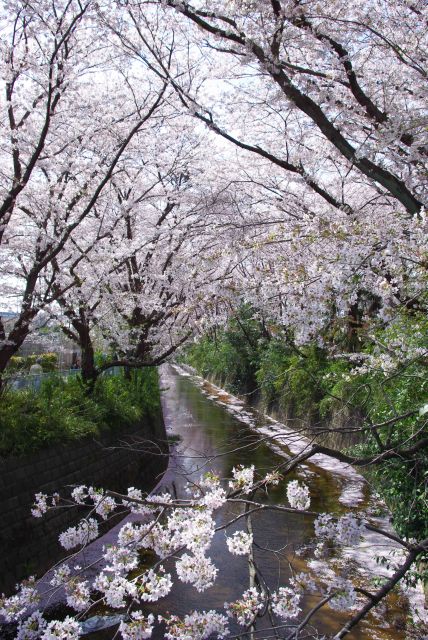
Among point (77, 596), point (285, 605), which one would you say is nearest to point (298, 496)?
point (285, 605)

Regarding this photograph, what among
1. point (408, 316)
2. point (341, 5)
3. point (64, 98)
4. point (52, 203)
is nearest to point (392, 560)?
point (408, 316)

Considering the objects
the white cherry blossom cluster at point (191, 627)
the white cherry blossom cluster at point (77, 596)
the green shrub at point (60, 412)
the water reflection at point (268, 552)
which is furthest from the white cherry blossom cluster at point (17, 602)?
the green shrub at point (60, 412)

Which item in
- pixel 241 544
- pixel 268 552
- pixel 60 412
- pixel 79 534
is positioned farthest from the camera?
pixel 60 412

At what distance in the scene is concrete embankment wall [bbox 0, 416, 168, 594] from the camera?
623cm

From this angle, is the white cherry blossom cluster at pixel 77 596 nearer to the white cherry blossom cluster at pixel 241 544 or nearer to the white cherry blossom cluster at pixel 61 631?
the white cherry blossom cluster at pixel 61 631

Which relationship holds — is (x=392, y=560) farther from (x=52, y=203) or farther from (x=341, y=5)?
(x=52, y=203)

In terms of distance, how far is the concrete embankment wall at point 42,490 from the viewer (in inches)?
245

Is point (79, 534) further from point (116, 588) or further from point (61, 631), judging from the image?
point (61, 631)

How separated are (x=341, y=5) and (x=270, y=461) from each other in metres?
9.77

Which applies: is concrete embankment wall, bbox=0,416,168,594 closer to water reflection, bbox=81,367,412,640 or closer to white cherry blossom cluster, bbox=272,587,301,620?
water reflection, bbox=81,367,412,640

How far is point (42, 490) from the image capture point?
7051 millimetres

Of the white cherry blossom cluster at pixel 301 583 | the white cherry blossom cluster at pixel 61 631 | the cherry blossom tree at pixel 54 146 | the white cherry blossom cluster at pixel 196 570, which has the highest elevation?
the cherry blossom tree at pixel 54 146

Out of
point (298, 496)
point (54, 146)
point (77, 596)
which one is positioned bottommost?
point (77, 596)

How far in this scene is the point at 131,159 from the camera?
10539 millimetres
